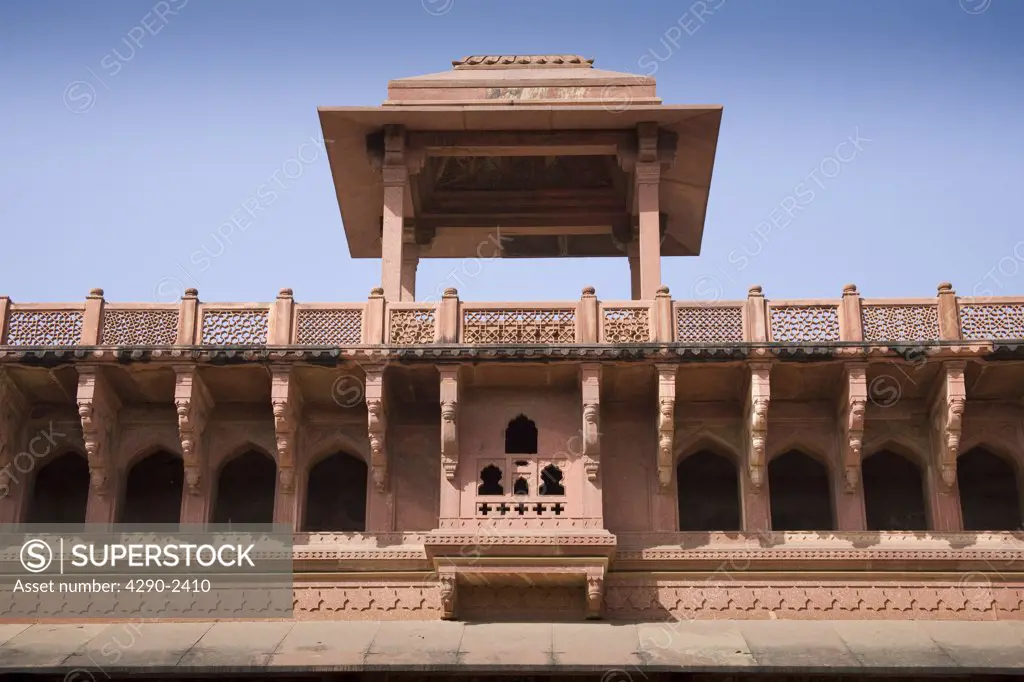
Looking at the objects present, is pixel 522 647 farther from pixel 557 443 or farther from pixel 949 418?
pixel 949 418

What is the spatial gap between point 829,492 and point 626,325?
2879 millimetres

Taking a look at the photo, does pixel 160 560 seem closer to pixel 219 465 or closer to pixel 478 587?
pixel 219 465

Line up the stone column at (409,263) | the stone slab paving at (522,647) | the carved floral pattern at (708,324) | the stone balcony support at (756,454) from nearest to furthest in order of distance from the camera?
the stone slab paving at (522,647), the stone balcony support at (756,454), the carved floral pattern at (708,324), the stone column at (409,263)

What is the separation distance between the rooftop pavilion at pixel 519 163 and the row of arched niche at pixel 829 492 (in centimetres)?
228

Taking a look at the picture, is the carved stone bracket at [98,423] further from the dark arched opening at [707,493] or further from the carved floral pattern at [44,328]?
the dark arched opening at [707,493]

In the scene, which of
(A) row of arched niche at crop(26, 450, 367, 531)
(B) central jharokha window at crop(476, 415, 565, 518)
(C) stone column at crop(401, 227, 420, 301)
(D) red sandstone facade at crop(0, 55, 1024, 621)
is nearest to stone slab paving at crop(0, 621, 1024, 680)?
(D) red sandstone facade at crop(0, 55, 1024, 621)

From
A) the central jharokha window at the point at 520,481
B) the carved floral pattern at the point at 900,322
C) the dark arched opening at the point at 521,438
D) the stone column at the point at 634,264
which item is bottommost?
the central jharokha window at the point at 520,481

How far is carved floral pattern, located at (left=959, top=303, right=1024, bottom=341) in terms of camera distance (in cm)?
1625

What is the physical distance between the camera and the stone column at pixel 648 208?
1755 centimetres

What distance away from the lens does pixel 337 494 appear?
17.7 meters

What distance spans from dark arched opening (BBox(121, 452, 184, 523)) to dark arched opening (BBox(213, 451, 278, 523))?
467mm

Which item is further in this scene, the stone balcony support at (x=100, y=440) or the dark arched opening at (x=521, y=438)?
the dark arched opening at (x=521, y=438)

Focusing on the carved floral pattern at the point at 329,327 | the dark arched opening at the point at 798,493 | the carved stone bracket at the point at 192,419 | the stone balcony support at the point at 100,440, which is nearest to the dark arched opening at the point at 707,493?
the dark arched opening at the point at 798,493

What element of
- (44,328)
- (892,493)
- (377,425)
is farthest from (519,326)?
(44,328)
